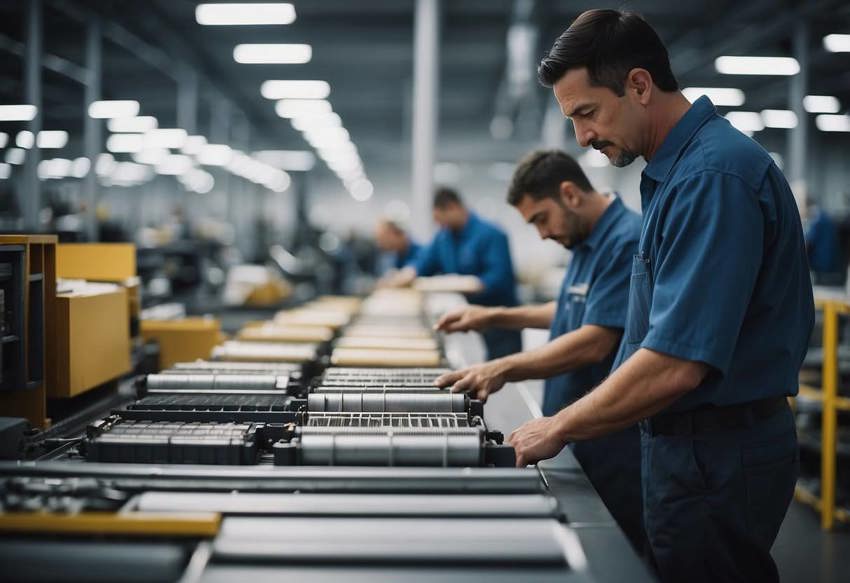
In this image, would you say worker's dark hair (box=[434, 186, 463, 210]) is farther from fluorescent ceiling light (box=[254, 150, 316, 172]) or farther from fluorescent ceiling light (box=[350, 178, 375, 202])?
fluorescent ceiling light (box=[350, 178, 375, 202])

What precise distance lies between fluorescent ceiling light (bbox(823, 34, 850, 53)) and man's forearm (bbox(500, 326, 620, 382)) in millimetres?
8204

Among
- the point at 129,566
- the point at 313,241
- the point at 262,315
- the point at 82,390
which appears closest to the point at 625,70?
the point at 129,566

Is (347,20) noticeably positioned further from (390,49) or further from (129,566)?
(129,566)

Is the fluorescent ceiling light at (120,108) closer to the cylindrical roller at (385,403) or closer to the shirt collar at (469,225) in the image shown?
the shirt collar at (469,225)

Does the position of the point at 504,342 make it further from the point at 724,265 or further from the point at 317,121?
the point at 317,121

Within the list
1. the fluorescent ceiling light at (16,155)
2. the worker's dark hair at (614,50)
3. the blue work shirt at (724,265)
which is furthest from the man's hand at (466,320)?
the fluorescent ceiling light at (16,155)

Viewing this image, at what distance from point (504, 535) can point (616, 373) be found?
0.42 m

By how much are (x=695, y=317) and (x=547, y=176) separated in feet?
3.68

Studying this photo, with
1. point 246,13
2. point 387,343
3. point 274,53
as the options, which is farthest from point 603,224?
point 274,53

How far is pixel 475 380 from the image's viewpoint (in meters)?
1.64

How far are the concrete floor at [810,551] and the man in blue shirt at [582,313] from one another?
1.49 m

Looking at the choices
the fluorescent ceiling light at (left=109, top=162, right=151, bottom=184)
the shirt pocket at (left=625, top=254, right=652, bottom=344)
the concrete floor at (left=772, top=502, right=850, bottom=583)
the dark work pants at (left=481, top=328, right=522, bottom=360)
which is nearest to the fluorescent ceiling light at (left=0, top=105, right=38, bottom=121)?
the dark work pants at (left=481, top=328, right=522, bottom=360)

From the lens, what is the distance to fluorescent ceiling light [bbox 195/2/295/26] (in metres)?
6.87

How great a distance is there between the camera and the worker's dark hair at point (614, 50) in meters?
1.29
